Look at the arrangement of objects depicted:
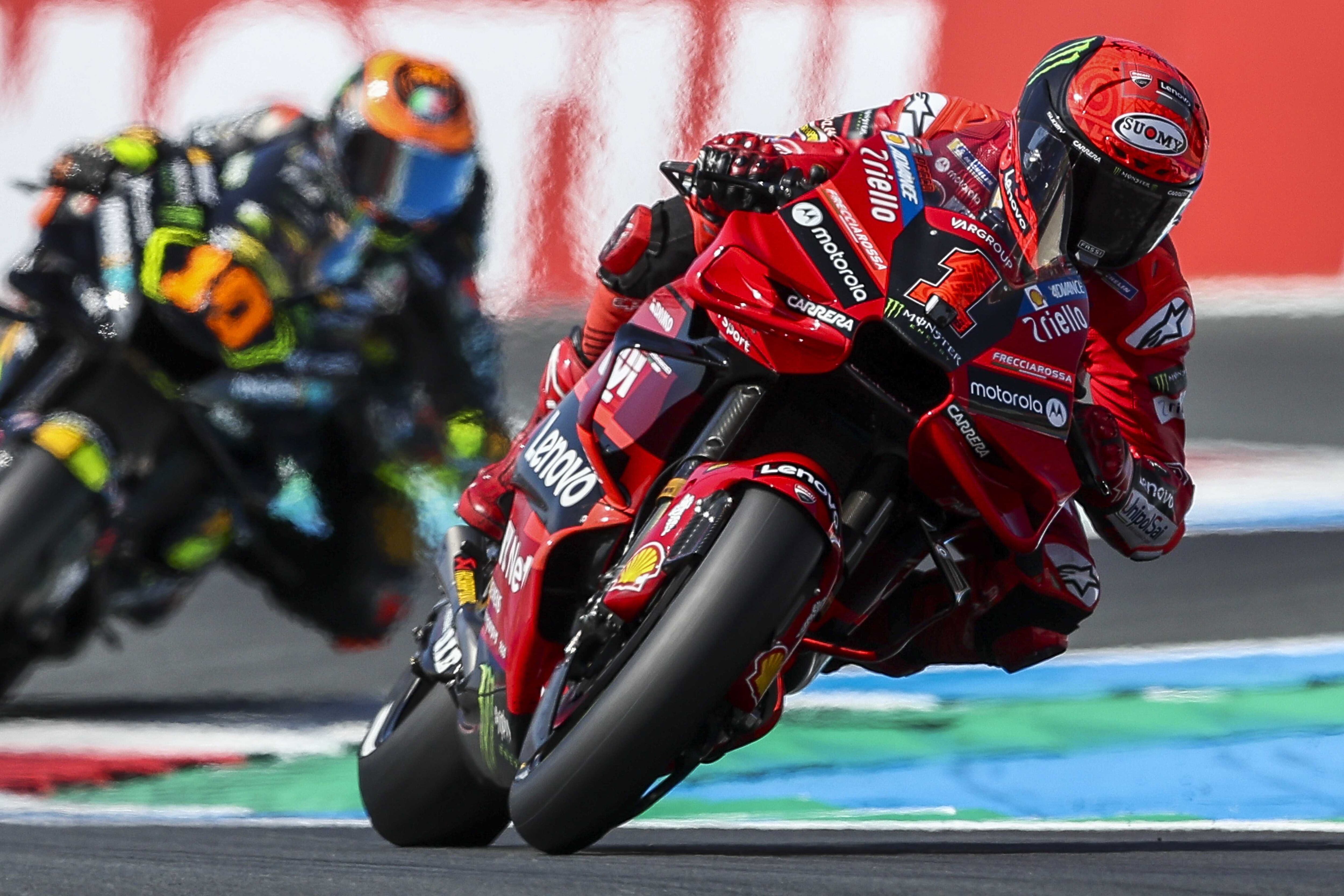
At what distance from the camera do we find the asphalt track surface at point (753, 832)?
2.11m

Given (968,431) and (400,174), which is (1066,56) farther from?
(400,174)

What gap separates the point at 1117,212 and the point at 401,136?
8.97ft

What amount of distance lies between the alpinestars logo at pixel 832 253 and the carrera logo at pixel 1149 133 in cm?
50

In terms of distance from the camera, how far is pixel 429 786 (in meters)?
3.12

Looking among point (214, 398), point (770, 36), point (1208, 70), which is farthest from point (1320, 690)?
point (214, 398)

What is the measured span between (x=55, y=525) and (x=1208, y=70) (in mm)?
3121

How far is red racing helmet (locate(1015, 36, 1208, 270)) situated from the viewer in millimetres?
2623

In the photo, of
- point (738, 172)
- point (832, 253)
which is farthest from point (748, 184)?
point (832, 253)

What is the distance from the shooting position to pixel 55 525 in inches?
169

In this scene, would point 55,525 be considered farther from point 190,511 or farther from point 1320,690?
point 1320,690

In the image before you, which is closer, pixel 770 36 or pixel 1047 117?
pixel 1047 117

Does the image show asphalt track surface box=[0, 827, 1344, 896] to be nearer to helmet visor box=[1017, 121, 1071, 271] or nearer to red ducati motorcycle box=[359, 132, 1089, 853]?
red ducati motorcycle box=[359, 132, 1089, 853]

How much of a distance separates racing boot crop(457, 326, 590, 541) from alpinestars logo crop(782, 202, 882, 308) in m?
0.74

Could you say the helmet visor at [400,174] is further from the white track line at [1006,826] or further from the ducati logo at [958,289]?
the ducati logo at [958,289]
